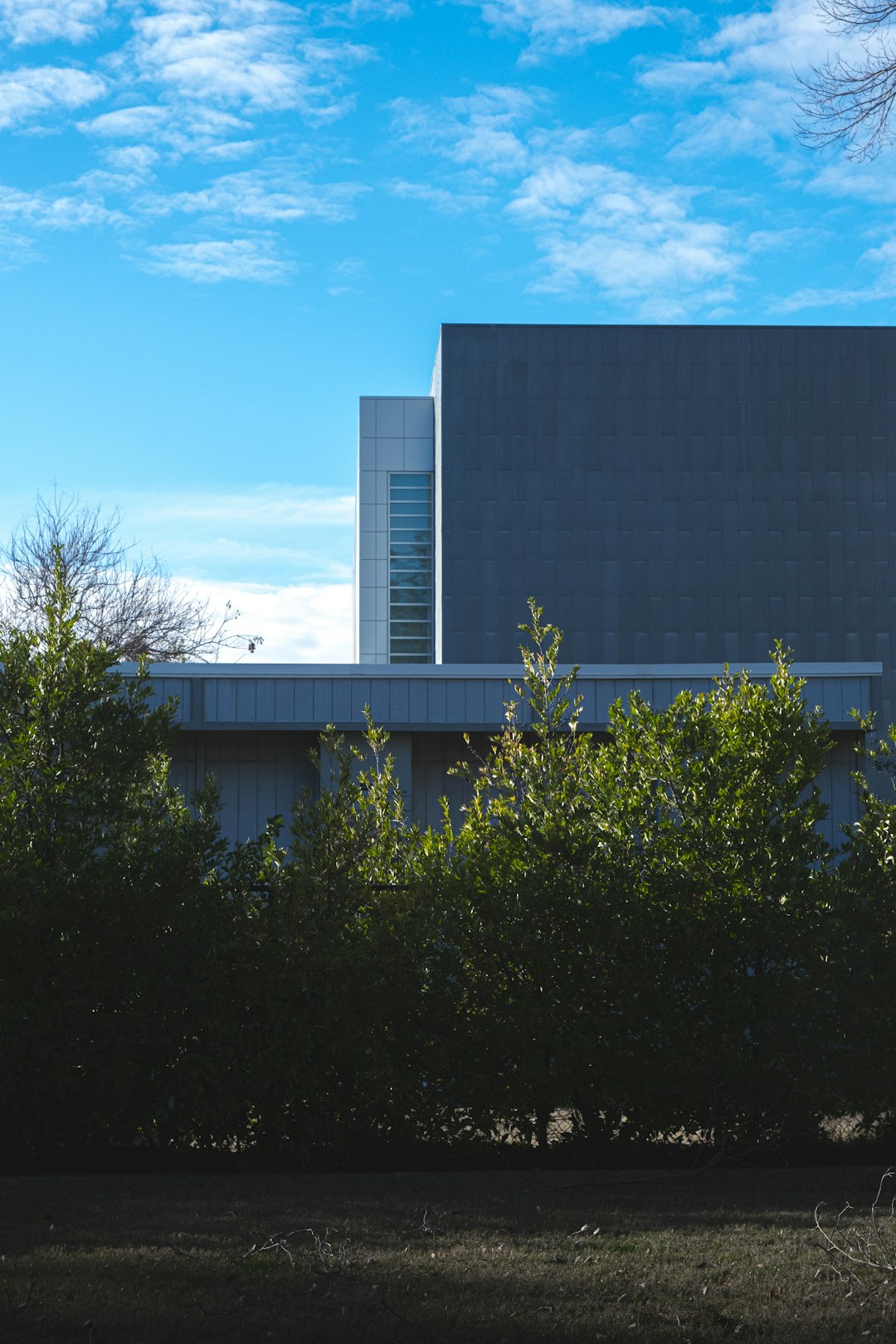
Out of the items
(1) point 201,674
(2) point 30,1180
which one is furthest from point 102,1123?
(1) point 201,674

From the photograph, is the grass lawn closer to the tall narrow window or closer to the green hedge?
the green hedge

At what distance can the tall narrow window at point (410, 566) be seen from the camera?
50.8m

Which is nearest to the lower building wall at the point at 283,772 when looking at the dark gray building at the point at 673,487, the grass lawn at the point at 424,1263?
the grass lawn at the point at 424,1263

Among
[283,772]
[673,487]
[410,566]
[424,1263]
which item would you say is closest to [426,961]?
[424,1263]

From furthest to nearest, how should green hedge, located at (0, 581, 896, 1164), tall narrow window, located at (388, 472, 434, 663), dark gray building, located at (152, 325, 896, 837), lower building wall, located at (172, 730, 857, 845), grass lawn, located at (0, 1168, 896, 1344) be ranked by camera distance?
1. tall narrow window, located at (388, 472, 434, 663)
2. dark gray building, located at (152, 325, 896, 837)
3. lower building wall, located at (172, 730, 857, 845)
4. green hedge, located at (0, 581, 896, 1164)
5. grass lawn, located at (0, 1168, 896, 1344)

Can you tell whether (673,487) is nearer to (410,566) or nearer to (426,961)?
(410,566)

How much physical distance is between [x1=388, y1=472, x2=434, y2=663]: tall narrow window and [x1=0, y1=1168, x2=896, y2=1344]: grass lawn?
43.7 meters

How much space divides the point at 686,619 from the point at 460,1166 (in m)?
41.4

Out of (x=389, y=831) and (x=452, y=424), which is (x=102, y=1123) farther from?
(x=452, y=424)

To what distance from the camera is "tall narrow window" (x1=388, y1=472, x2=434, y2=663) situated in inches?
1999

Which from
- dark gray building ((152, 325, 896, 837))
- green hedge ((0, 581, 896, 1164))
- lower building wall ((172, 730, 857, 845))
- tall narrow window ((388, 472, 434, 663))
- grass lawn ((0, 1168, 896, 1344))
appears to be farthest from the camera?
A: tall narrow window ((388, 472, 434, 663))

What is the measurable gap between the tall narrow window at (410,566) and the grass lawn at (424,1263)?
4374 centimetres

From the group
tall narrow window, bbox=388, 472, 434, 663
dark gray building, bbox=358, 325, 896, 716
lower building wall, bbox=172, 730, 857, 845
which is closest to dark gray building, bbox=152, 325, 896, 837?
dark gray building, bbox=358, 325, 896, 716

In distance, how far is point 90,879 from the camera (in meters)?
7.38
